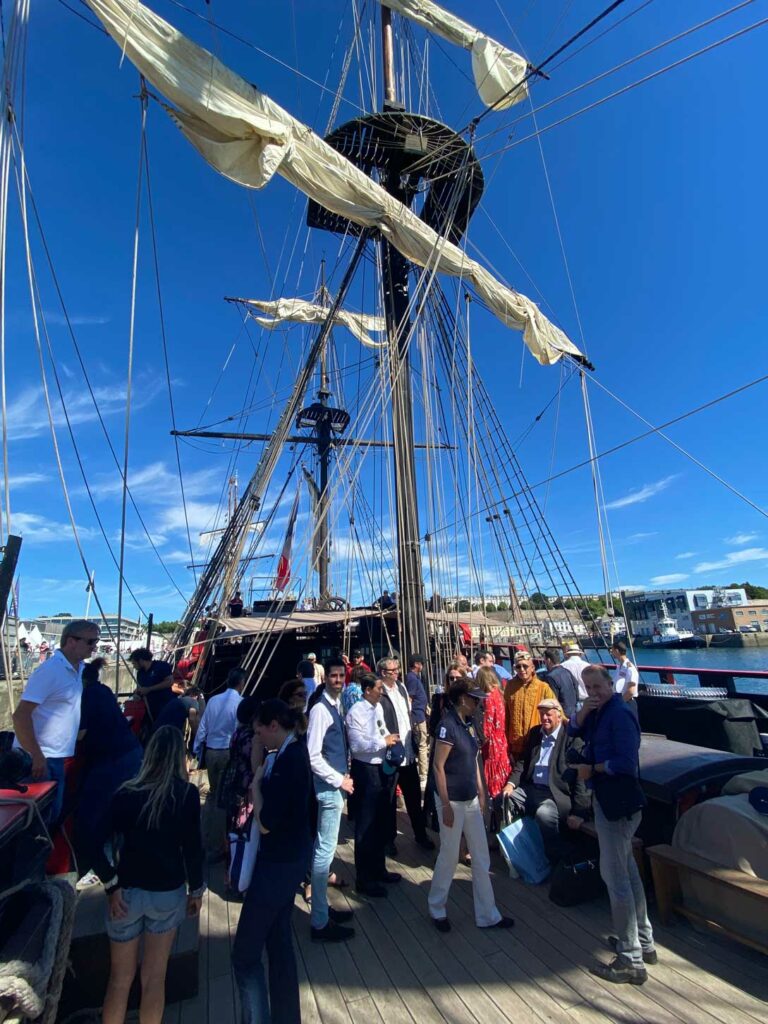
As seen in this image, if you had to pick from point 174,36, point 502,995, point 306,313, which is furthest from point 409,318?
point 306,313

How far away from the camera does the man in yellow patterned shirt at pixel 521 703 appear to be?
4207 mm

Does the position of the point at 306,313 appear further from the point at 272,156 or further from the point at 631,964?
the point at 631,964

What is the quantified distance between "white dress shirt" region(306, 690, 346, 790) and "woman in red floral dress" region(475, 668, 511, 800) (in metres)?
1.31

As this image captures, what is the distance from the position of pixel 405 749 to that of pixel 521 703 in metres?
1.04

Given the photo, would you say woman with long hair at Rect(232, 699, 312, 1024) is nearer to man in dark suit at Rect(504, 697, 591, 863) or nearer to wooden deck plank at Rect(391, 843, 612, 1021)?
wooden deck plank at Rect(391, 843, 612, 1021)

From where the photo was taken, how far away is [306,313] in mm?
21328

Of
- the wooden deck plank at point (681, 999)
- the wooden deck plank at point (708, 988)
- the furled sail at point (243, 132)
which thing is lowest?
the wooden deck plank at point (681, 999)

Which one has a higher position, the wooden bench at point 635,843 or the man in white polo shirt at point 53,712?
the man in white polo shirt at point 53,712

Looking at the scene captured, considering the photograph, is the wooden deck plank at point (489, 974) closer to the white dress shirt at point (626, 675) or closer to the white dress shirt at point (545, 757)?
the white dress shirt at point (545, 757)

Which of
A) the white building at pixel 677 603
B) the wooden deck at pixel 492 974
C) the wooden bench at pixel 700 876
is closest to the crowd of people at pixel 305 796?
the wooden deck at pixel 492 974

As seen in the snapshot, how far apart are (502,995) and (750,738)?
3998 millimetres

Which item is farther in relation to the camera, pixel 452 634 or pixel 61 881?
pixel 452 634

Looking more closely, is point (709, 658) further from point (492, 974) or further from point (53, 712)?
point (53, 712)

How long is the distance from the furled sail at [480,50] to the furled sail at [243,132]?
3.63 m
